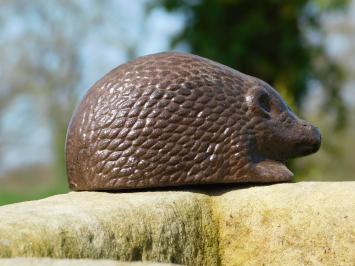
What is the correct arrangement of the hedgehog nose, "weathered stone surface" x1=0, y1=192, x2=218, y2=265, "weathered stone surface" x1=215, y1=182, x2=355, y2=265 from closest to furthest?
"weathered stone surface" x1=0, y1=192, x2=218, y2=265, "weathered stone surface" x1=215, y1=182, x2=355, y2=265, the hedgehog nose

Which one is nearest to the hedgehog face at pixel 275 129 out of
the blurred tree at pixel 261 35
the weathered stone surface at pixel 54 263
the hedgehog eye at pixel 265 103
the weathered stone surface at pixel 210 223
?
the hedgehog eye at pixel 265 103

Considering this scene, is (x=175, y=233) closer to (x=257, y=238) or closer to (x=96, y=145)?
(x=257, y=238)

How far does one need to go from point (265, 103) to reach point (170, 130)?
618mm

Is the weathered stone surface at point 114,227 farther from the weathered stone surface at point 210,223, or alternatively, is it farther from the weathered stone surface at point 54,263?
the weathered stone surface at point 54,263

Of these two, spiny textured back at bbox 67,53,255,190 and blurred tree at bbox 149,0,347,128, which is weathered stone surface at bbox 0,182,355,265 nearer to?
spiny textured back at bbox 67,53,255,190

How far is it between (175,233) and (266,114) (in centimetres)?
93

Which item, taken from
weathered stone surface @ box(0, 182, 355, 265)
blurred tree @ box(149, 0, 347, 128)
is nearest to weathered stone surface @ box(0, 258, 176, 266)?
weathered stone surface @ box(0, 182, 355, 265)

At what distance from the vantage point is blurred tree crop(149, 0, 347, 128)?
10.6m

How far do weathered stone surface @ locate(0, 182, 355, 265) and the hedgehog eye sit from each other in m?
0.47

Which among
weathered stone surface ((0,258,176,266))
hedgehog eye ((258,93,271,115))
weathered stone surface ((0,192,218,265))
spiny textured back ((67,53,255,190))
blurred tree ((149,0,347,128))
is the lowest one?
weathered stone surface ((0,258,176,266))

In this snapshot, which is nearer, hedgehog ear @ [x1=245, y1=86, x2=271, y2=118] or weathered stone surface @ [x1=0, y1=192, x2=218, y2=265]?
weathered stone surface @ [x1=0, y1=192, x2=218, y2=265]

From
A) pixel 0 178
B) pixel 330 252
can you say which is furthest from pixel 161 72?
pixel 0 178

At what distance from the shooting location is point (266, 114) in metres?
4.04

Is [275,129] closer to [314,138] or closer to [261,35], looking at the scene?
[314,138]
